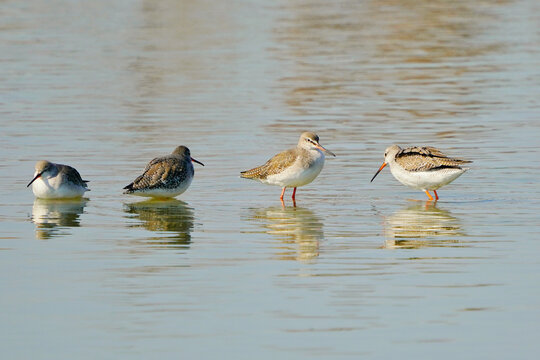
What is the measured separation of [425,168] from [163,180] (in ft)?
11.3

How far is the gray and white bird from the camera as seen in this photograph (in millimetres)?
15172

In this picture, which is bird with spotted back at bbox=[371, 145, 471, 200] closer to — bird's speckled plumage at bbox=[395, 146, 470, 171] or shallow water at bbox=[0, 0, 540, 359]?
bird's speckled plumage at bbox=[395, 146, 470, 171]

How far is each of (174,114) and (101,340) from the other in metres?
14.3

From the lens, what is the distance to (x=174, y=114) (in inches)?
907

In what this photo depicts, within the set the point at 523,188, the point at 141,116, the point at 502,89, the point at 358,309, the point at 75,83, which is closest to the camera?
the point at 358,309

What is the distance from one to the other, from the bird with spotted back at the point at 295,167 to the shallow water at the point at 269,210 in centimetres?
32

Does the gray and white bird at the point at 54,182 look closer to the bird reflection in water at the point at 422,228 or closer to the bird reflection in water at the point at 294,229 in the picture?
the bird reflection in water at the point at 294,229

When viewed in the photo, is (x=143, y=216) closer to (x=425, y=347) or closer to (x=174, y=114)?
(x=425, y=347)

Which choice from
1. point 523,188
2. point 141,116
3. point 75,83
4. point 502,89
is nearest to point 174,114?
point 141,116

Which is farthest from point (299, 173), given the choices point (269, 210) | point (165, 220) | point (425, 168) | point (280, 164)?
point (165, 220)

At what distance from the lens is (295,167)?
15406 mm

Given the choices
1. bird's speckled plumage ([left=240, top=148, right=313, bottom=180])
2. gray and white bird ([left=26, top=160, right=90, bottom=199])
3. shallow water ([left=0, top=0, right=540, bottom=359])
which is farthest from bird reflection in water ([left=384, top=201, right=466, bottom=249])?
gray and white bird ([left=26, top=160, right=90, bottom=199])

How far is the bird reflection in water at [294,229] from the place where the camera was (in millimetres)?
12029

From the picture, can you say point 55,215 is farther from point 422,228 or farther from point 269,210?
point 422,228
